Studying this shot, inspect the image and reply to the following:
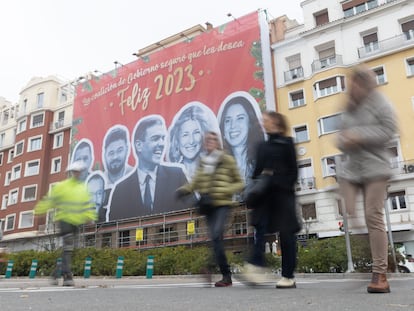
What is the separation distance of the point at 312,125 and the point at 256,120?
171 inches

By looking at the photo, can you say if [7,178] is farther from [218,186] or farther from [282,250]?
[282,250]

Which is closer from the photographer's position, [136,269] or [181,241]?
[136,269]

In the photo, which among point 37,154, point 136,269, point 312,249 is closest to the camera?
point 312,249

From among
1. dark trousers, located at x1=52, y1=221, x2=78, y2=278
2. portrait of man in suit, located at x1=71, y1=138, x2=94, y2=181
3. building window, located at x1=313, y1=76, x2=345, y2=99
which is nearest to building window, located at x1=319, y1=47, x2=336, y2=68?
building window, located at x1=313, y1=76, x2=345, y2=99

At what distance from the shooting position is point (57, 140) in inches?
1793

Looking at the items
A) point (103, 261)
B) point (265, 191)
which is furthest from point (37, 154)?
point (265, 191)

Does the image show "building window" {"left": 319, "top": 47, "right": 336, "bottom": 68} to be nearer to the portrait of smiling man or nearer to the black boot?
the portrait of smiling man

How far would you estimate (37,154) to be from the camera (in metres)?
45.2

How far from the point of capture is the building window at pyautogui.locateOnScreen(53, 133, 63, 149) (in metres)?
45.0

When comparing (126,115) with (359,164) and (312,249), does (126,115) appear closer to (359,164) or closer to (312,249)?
(312,249)

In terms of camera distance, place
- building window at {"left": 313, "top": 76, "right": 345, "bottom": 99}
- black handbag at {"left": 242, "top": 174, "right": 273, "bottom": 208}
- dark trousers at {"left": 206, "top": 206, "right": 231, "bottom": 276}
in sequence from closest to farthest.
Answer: black handbag at {"left": 242, "top": 174, "right": 273, "bottom": 208}, dark trousers at {"left": 206, "top": 206, "right": 231, "bottom": 276}, building window at {"left": 313, "top": 76, "right": 345, "bottom": 99}

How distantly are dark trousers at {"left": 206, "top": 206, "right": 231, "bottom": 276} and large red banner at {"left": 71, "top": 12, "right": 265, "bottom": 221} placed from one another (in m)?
21.5

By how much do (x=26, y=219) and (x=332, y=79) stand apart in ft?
102

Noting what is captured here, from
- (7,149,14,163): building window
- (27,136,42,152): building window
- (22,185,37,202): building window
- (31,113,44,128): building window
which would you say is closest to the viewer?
(22,185,37,202): building window
